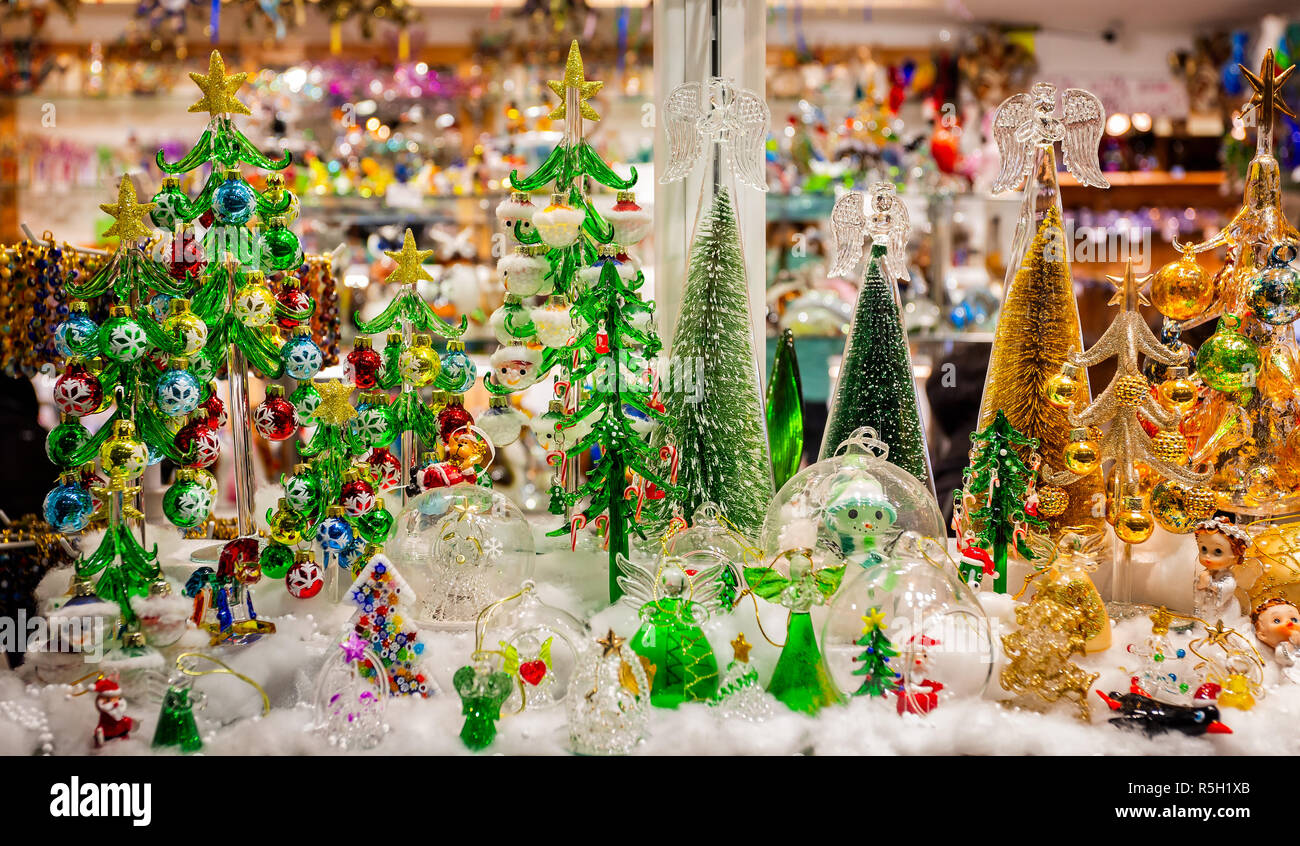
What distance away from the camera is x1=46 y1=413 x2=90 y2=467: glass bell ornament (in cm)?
95

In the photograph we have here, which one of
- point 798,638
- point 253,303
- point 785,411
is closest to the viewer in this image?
point 798,638

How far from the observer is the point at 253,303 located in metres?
1.02

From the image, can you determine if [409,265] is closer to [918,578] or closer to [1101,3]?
[918,578]

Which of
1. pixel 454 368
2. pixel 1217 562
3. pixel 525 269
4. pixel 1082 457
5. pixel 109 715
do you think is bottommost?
pixel 109 715

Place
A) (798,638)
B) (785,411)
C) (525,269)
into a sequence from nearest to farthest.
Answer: (798,638) → (525,269) → (785,411)

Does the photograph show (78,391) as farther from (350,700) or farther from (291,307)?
(350,700)

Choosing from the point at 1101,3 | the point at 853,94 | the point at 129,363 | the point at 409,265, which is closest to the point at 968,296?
the point at 853,94

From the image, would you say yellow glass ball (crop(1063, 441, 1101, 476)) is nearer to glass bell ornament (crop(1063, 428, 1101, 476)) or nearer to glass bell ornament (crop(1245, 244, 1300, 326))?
glass bell ornament (crop(1063, 428, 1101, 476))

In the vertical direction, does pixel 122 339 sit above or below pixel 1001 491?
above

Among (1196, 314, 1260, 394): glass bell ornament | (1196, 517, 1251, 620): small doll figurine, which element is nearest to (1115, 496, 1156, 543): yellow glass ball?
(1196, 517, 1251, 620): small doll figurine

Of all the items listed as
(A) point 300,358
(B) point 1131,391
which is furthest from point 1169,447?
(A) point 300,358

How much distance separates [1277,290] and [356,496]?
1041 mm

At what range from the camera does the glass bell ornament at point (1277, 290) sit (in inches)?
42.2
